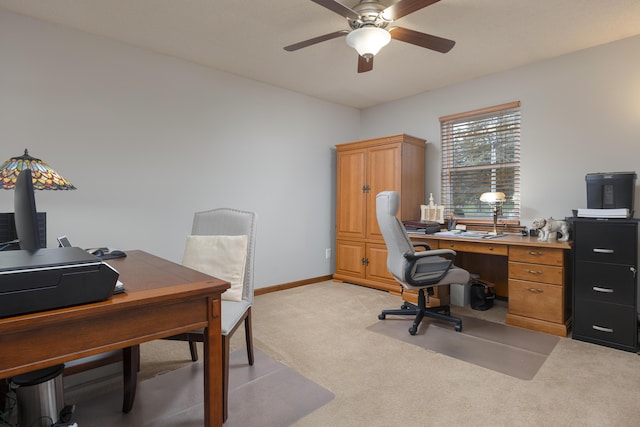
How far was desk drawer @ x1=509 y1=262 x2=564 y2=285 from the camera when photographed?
270 cm

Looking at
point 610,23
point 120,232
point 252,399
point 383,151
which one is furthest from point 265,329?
point 610,23

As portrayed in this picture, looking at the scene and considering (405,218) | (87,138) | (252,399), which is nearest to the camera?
(252,399)

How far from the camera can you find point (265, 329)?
2.87 meters

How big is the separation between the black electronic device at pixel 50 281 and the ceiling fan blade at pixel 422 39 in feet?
7.39

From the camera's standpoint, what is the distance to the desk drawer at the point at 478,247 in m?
2.96

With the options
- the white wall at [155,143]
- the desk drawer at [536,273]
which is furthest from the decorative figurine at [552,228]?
the white wall at [155,143]

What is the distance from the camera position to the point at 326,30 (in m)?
2.77

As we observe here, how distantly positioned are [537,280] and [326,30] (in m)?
2.70

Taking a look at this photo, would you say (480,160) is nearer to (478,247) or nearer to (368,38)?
(478,247)

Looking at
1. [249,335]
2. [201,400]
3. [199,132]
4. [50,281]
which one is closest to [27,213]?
[50,281]

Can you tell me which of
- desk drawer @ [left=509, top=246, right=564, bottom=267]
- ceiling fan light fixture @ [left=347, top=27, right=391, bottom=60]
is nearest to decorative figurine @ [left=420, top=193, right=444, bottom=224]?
desk drawer @ [left=509, top=246, right=564, bottom=267]

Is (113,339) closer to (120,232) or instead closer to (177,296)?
(177,296)

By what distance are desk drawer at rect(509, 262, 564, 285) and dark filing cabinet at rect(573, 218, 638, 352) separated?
12 cm

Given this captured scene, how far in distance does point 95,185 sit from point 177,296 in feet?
7.76
